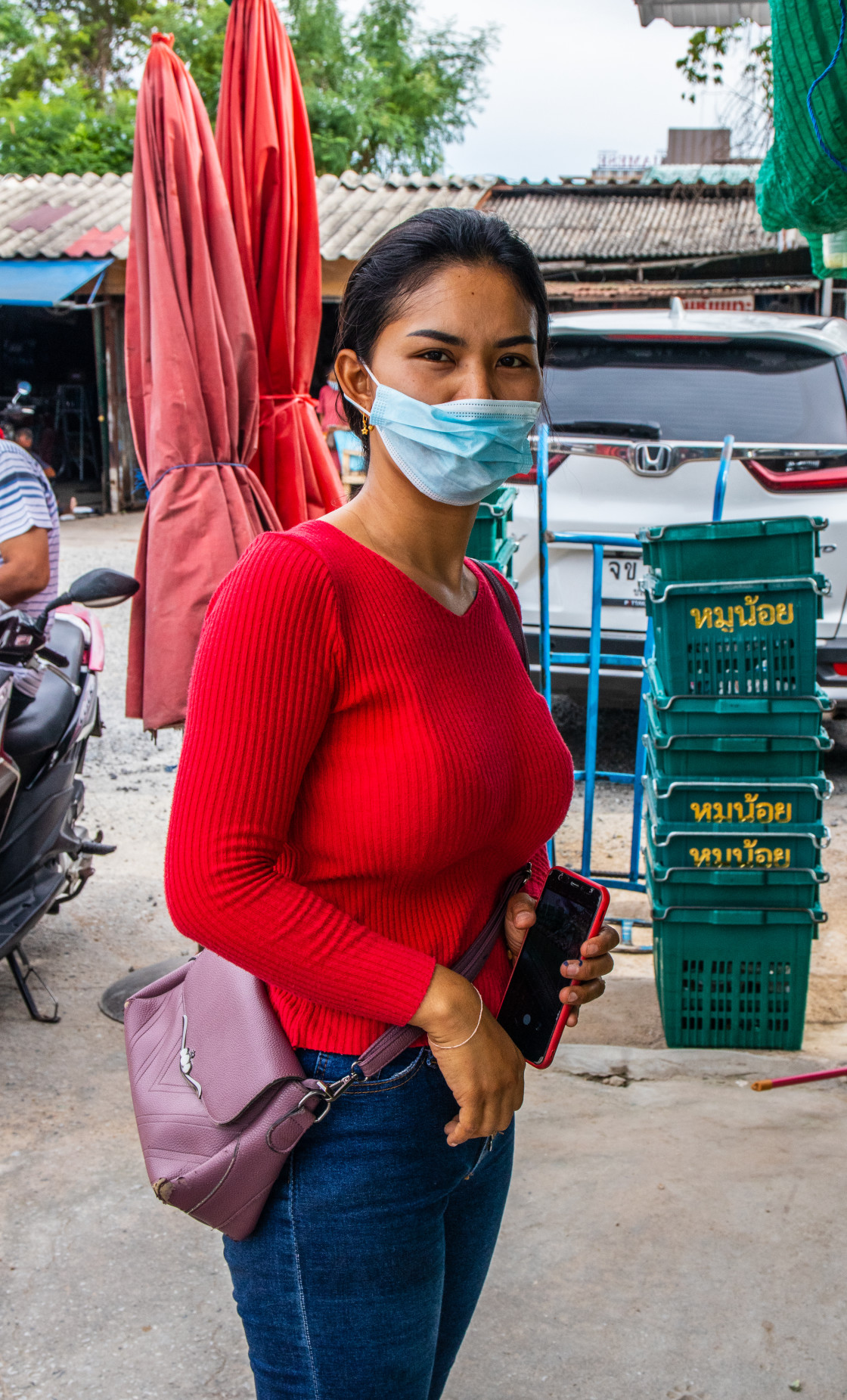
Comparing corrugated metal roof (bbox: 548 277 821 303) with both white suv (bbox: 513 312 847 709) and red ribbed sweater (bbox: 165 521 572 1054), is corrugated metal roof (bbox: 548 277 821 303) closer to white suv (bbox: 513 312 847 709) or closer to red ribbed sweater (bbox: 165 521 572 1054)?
white suv (bbox: 513 312 847 709)

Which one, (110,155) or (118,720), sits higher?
(110,155)

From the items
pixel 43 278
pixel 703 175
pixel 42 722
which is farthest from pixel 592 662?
pixel 703 175

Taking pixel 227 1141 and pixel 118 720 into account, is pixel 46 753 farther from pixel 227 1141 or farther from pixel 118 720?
pixel 118 720

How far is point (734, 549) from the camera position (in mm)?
3150

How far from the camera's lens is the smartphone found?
142cm

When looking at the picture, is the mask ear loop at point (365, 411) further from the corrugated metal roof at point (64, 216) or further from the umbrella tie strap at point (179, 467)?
the corrugated metal roof at point (64, 216)

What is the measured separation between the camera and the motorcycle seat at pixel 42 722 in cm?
331

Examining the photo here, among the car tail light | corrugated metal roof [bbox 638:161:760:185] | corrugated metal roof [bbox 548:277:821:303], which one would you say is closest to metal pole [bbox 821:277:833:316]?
corrugated metal roof [bbox 548:277:821:303]

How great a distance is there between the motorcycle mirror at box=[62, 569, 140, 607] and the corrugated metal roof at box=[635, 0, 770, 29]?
3145 mm

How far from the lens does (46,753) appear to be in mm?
3463

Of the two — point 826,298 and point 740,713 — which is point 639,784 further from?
point 826,298

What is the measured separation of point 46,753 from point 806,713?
226 cm

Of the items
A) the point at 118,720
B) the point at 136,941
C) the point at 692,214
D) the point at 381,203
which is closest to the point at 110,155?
the point at 381,203

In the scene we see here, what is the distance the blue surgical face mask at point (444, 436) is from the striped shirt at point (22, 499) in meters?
2.44
